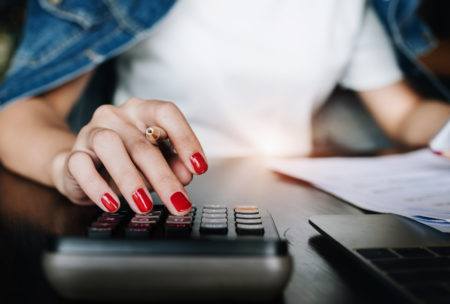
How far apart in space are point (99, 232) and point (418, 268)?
0.50 feet

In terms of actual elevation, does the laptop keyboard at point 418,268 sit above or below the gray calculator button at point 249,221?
above

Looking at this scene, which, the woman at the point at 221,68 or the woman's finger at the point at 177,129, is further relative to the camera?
the woman at the point at 221,68

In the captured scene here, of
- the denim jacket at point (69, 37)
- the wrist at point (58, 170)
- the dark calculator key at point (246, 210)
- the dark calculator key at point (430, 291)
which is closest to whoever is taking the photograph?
the dark calculator key at point (430, 291)

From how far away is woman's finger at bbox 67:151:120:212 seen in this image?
0.27 meters

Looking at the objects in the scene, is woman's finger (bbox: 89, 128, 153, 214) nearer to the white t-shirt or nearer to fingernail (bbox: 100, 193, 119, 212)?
fingernail (bbox: 100, 193, 119, 212)

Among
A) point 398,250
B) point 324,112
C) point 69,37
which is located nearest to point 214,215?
point 398,250

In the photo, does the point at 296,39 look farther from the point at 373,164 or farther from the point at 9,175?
the point at 9,175

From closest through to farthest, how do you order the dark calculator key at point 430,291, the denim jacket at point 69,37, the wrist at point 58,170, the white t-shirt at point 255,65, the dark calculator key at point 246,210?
the dark calculator key at point 430,291 → the dark calculator key at point 246,210 → the wrist at point 58,170 → the denim jacket at point 69,37 → the white t-shirt at point 255,65

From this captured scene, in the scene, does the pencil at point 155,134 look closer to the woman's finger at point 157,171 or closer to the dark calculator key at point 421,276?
the woman's finger at point 157,171

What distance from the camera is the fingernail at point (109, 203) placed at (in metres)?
0.27

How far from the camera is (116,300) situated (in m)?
0.17

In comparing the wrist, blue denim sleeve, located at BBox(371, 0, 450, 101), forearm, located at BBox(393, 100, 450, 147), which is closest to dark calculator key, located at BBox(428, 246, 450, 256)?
the wrist

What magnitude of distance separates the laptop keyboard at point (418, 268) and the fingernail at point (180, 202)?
11 centimetres

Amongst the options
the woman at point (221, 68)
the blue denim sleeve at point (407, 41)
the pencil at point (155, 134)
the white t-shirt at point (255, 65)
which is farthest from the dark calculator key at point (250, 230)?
the blue denim sleeve at point (407, 41)
